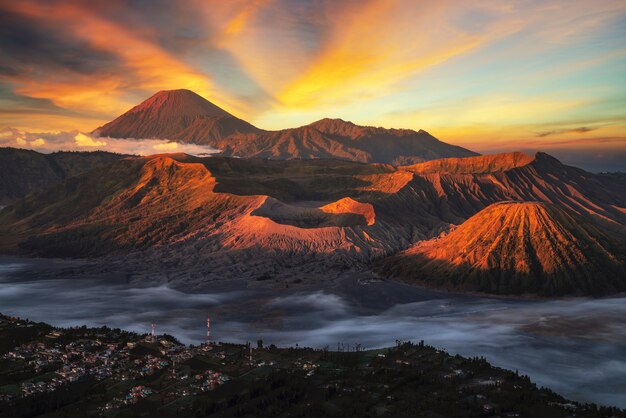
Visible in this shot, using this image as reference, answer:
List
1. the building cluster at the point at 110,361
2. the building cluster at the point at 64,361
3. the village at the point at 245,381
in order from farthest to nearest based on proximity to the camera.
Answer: the building cluster at the point at 64,361
the building cluster at the point at 110,361
the village at the point at 245,381

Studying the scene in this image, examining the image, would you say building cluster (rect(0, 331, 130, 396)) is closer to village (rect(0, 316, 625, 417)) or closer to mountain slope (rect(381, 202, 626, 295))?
village (rect(0, 316, 625, 417))

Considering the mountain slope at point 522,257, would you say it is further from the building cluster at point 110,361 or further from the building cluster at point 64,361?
the building cluster at point 64,361

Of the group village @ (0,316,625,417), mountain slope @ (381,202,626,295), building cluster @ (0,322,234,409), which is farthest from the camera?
mountain slope @ (381,202,626,295)

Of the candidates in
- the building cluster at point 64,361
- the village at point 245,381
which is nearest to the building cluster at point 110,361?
the building cluster at point 64,361

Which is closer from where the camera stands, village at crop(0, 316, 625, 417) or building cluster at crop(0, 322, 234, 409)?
village at crop(0, 316, 625, 417)

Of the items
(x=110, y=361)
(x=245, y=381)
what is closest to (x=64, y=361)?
(x=110, y=361)

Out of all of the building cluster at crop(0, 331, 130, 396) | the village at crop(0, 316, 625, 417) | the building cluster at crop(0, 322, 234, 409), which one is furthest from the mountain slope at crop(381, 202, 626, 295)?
the building cluster at crop(0, 331, 130, 396)
